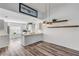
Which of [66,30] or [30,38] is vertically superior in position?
[66,30]

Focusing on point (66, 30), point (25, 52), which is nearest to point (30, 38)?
point (25, 52)

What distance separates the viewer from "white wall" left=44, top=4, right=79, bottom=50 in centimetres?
338

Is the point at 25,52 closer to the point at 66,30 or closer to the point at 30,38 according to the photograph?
the point at 30,38

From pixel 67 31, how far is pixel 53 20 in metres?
0.93

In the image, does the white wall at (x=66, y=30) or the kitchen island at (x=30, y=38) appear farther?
the kitchen island at (x=30, y=38)

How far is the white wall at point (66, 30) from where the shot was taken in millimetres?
3385

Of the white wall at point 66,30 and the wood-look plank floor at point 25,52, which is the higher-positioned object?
the white wall at point 66,30

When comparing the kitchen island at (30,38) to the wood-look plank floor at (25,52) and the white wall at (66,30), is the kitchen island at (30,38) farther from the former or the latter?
the wood-look plank floor at (25,52)

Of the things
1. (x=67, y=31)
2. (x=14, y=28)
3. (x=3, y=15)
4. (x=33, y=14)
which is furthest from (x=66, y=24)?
(x=3, y=15)

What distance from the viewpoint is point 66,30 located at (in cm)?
402

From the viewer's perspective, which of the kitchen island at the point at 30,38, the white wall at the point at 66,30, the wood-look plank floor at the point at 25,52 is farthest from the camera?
the kitchen island at the point at 30,38

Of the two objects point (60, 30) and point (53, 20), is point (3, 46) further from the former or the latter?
point (60, 30)

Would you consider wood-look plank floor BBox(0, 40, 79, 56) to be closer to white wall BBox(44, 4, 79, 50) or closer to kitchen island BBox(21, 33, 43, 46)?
white wall BBox(44, 4, 79, 50)

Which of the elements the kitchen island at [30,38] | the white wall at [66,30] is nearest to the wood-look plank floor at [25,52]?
the white wall at [66,30]
